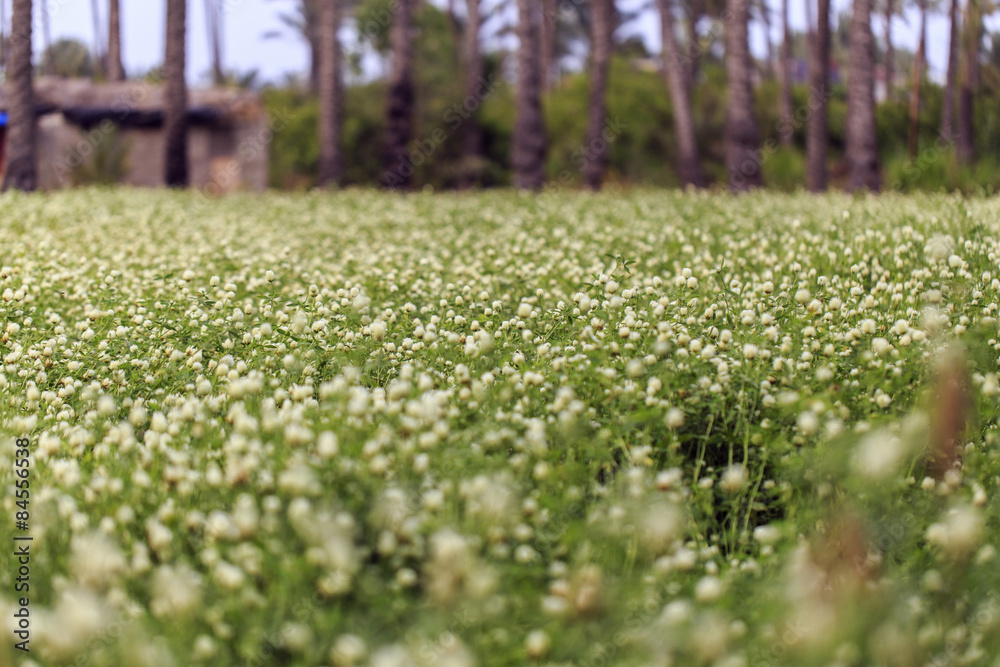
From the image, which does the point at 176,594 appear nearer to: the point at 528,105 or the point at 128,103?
the point at 528,105

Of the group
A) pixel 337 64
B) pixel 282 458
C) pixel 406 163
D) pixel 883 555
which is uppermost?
pixel 337 64

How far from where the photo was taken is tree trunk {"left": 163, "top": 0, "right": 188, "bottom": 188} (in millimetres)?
17484

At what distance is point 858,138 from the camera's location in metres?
15.1

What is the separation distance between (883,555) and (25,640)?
2963 mm

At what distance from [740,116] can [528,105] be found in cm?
393

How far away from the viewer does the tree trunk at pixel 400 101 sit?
17.7 meters

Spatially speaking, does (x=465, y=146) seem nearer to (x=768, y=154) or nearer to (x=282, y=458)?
(x=768, y=154)

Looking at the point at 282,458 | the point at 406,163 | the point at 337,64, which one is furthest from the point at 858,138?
the point at 282,458

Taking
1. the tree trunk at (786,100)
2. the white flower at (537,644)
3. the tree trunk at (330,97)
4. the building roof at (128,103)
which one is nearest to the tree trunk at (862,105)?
the tree trunk at (330,97)

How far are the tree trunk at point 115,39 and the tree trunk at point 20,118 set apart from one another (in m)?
10.6

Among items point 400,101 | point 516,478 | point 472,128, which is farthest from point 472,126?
point 516,478

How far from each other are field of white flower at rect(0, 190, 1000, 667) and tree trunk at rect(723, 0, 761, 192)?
9.14 metres

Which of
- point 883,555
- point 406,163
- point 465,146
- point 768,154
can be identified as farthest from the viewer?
point 465,146

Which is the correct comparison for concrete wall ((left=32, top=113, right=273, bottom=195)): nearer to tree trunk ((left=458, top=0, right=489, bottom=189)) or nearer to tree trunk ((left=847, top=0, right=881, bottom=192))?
tree trunk ((left=458, top=0, right=489, bottom=189))
